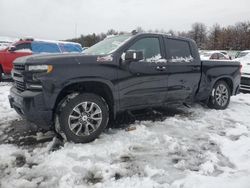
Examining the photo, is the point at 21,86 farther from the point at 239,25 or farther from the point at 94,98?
the point at 239,25

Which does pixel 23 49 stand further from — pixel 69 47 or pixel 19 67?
pixel 19 67

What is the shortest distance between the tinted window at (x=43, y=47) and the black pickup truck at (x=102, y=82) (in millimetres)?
7449

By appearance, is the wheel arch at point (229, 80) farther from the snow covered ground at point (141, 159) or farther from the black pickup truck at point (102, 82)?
the snow covered ground at point (141, 159)

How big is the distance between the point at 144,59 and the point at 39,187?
3018 millimetres

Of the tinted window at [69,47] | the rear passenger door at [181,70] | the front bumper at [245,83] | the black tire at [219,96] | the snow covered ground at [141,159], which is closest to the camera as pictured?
the snow covered ground at [141,159]

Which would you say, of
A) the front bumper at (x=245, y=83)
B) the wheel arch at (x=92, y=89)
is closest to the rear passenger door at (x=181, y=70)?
the wheel arch at (x=92, y=89)

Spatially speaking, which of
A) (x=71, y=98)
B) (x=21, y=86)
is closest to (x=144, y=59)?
(x=71, y=98)

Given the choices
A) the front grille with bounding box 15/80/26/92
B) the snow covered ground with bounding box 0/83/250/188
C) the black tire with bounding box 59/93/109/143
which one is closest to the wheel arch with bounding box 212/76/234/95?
the snow covered ground with bounding box 0/83/250/188

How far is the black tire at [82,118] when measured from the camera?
4.35m

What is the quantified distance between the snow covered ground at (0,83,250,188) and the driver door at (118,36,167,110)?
538mm

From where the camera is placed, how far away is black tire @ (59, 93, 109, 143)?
4352 millimetres

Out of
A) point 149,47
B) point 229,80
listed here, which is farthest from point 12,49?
point 229,80

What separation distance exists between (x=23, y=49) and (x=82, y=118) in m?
9.03

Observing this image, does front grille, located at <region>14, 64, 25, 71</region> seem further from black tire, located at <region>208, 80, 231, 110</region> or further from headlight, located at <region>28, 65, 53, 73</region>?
black tire, located at <region>208, 80, 231, 110</region>
